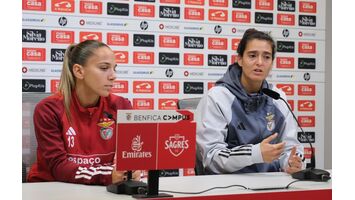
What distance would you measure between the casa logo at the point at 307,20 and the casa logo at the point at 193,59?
3.46 feet

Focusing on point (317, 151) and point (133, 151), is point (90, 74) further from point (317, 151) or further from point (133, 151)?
point (317, 151)

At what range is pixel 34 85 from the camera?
4.16 meters

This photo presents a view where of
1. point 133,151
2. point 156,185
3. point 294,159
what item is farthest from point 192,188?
point 294,159

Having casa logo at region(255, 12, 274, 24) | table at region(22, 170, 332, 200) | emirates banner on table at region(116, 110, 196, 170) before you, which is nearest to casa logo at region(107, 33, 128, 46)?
casa logo at region(255, 12, 274, 24)

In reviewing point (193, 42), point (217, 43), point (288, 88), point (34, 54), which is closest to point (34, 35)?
point (34, 54)

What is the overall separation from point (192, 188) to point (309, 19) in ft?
11.6

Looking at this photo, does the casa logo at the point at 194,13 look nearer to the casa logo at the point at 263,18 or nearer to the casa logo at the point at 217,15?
the casa logo at the point at 217,15

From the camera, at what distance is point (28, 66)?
13.6 feet

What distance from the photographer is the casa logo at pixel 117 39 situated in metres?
4.38

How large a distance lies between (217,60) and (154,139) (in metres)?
3.21

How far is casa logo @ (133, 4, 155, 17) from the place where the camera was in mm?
4445

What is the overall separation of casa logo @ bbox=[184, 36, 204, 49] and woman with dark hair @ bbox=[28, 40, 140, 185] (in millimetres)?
2152

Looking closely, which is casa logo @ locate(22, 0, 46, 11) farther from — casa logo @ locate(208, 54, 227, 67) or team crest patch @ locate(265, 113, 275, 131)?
team crest patch @ locate(265, 113, 275, 131)

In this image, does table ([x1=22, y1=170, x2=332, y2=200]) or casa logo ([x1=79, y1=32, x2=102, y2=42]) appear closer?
table ([x1=22, y1=170, x2=332, y2=200])
